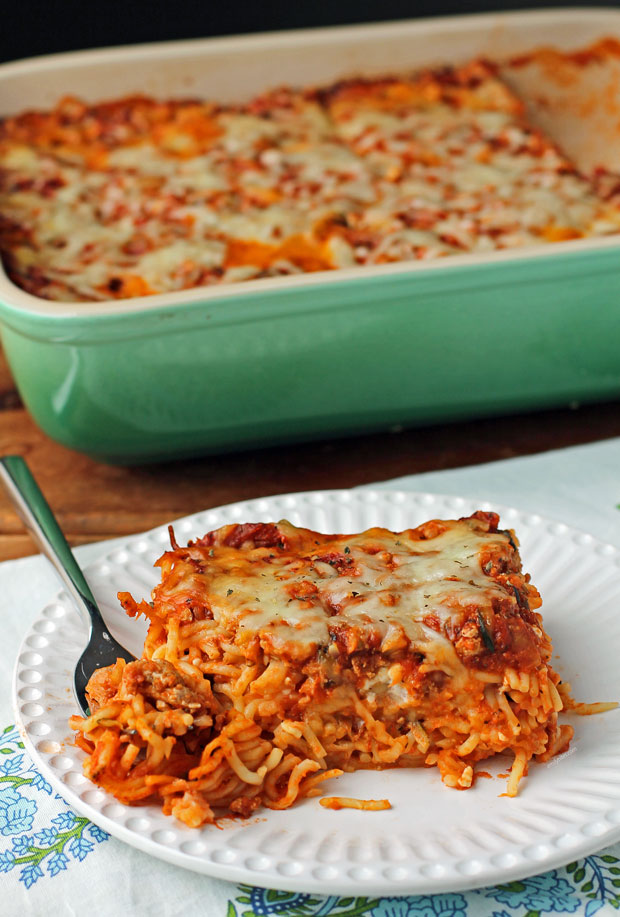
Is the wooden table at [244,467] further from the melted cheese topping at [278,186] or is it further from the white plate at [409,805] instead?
the white plate at [409,805]

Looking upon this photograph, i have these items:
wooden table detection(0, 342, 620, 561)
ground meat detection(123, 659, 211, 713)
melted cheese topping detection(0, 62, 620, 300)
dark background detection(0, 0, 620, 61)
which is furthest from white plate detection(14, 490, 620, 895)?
dark background detection(0, 0, 620, 61)

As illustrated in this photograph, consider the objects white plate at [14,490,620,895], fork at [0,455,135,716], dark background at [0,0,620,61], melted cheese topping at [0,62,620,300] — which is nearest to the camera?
white plate at [14,490,620,895]

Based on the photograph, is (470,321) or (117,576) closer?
(117,576)

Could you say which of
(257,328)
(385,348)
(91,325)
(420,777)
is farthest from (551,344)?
(420,777)

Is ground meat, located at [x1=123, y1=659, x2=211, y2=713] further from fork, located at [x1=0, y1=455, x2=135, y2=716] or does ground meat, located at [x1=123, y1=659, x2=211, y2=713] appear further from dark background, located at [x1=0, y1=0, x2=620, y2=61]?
dark background, located at [x1=0, y1=0, x2=620, y2=61]

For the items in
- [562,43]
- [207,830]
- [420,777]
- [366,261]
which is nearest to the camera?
[207,830]

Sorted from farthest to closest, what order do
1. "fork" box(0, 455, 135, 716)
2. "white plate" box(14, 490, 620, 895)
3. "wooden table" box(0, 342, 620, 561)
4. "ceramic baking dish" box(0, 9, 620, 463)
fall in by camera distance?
"wooden table" box(0, 342, 620, 561) → "ceramic baking dish" box(0, 9, 620, 463) → "fork" box(0, 455, 135, 716) → "white plate" box(14, 490, 620, 895)

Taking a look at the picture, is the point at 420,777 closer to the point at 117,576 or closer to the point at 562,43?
the point at 117,576

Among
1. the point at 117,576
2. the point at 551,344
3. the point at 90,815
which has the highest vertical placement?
the point at 90,815
